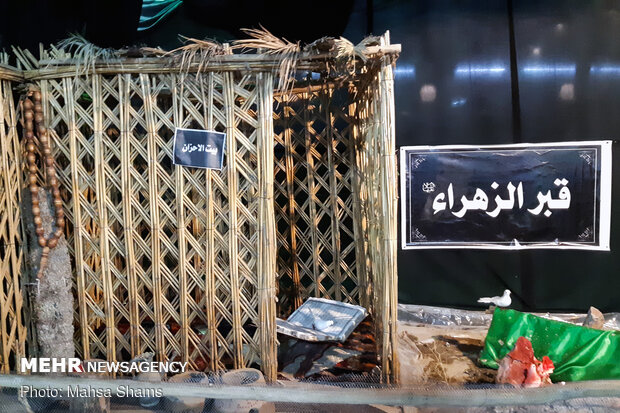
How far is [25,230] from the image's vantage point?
7.47 ft

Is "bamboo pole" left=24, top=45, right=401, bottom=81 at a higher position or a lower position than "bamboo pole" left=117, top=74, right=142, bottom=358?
higher

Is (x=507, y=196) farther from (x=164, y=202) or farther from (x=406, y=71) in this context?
(x=164, y=202)

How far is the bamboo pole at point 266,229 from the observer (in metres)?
2.19

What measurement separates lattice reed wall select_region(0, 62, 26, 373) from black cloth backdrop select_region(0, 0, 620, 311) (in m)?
1.14

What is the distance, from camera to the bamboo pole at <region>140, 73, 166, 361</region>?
221 centimetres

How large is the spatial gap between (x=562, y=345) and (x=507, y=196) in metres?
1.24

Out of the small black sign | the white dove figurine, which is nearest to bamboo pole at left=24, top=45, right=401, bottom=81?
the small black sign

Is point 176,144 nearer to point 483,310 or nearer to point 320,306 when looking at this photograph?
point 320,306

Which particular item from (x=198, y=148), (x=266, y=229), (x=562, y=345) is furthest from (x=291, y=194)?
(x=562, y=345)

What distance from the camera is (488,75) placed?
3283 millimetres

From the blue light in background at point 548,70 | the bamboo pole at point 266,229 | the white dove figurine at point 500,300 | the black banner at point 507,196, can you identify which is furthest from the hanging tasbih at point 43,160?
the blue light in background at point 548,70

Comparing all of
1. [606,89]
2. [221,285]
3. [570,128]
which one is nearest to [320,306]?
[221,285]

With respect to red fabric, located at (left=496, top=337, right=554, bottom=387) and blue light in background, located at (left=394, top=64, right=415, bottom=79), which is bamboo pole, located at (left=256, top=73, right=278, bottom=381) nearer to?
red fabric, located at (left=496, top=337, right=554, bottom=387)

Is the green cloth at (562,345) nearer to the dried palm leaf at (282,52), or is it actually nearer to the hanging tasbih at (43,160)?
the dried palm leaf at (282,52)
